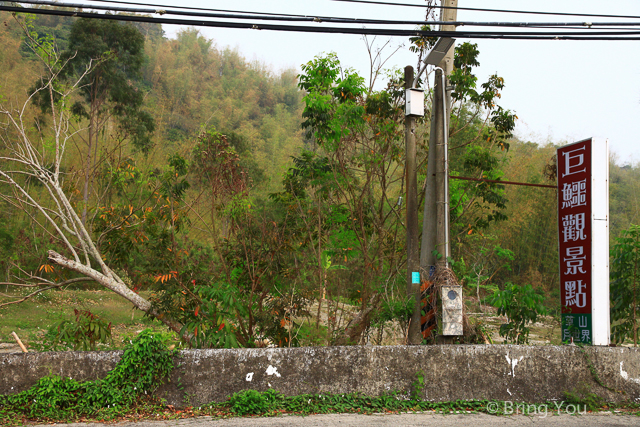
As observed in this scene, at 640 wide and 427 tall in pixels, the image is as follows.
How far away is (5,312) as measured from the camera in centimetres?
1641

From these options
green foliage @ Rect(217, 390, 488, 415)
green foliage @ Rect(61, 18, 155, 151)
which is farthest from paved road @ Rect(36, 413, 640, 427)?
green foliage @ Rect(61, 18, 155, 151)

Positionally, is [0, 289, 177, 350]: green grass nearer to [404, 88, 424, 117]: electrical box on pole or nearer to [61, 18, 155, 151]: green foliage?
[61, 18, 155, 151]: green foliage

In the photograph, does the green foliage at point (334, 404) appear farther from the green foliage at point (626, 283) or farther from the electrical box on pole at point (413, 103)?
the electrical box on pole at point (413, 103)

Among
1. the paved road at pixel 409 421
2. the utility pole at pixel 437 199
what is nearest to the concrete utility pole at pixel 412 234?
the utility pole at pixel 437 199

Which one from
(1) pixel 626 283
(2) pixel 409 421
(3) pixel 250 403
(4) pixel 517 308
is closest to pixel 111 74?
(3) pixel 250 403

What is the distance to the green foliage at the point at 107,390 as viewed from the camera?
14.5 ft

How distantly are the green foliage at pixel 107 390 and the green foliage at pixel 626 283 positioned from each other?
564 cm

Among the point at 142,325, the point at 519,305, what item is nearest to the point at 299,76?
the point at 519,305

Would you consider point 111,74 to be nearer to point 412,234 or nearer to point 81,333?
point 81,333

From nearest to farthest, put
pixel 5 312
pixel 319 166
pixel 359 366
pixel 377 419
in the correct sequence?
pixel 377 419, pixel 359 366, pixel 319 166, pixel 5 312

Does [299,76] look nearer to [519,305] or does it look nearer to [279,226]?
[279,226]

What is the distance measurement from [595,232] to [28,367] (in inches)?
249

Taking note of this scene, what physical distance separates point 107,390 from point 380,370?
273 centimetres

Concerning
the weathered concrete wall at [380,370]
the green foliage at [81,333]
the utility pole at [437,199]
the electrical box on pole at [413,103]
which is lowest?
the weathered concrete wall at [380,370]
